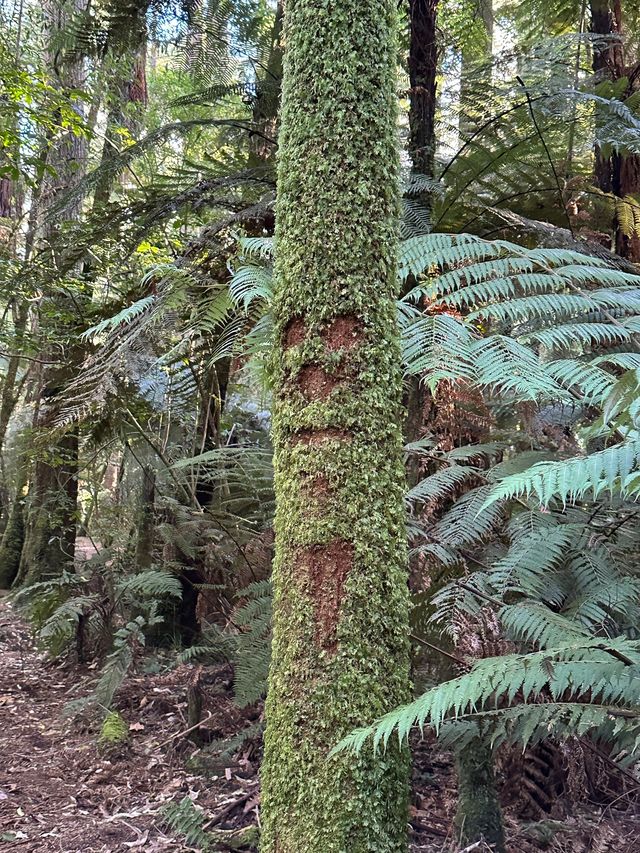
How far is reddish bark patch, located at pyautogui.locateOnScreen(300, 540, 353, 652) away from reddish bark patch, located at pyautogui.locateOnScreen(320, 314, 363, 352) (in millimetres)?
472

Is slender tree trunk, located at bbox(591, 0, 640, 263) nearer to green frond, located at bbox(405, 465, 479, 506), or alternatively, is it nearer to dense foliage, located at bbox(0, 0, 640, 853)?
dense foliage, located at bbox(0, 0, 640, 853)

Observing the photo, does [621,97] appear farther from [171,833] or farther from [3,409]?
[3,409]

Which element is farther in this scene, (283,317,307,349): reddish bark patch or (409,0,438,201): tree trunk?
(409,0,438,201): tree trunk

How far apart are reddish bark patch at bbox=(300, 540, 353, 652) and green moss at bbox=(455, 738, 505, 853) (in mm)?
984

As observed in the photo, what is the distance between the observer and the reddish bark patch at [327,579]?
4.55 ft

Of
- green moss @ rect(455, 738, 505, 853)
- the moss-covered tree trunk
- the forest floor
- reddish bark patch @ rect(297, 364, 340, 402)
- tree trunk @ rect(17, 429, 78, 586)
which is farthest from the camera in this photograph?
tree trunk @ rect(17, 429, 78, 586)

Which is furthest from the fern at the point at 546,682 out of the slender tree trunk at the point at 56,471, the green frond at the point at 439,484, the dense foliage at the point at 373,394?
the slender tree trunk at the point at 56,471

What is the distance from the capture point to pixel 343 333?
1.49m

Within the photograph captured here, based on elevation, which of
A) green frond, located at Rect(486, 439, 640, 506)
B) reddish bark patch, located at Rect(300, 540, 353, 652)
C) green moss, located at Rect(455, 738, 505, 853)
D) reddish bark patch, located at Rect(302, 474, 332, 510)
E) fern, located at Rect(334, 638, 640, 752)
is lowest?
green moss, located at Rect(455, 738, 505, 853)

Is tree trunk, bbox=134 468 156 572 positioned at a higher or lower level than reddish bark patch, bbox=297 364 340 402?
lower

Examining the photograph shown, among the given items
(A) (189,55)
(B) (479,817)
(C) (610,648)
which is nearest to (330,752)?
(C) (610,648)

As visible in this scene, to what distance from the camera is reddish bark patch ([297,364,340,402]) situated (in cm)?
148

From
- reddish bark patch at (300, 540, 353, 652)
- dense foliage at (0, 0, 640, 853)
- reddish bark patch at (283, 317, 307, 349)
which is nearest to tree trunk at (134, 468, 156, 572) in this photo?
dense foliage at (0, 0, 640, 853)

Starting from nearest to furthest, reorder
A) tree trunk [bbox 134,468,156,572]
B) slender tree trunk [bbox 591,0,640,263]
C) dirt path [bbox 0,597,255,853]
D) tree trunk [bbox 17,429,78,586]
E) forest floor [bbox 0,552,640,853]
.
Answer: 1. forest floor [bbox 0,552,640,853]
2. dirt path [bbox 0,597,255,853]
3. slender tree trunk [bbox 591,0,640,263]
4. tree trunk [bbox 134,468,156,572]
5. tree trunk [bbox 17,429,78,586]
